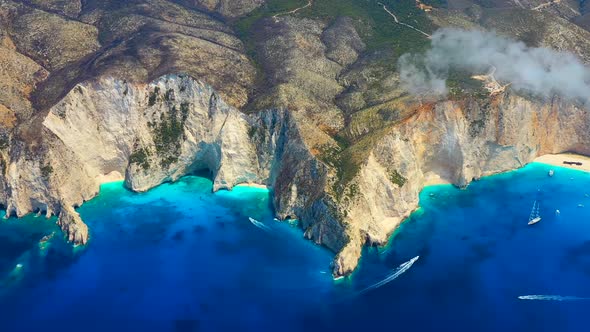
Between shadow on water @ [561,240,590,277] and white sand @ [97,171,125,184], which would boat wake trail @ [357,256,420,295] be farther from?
white sand @ [97,171,125,184]

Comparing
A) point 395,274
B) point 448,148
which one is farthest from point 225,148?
point 448,148

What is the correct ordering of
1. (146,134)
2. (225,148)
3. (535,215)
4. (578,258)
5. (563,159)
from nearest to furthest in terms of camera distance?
(578,258) < (535,215) < (225,148) < (146,134) < (563,159)

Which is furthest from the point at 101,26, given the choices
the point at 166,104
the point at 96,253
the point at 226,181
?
the point at 96,253

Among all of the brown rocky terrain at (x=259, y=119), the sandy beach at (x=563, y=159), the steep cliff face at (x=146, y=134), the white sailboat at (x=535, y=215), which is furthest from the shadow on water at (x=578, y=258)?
the steep cliff face at (x=146, y=134)

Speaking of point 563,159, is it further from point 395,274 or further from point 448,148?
point 395,274

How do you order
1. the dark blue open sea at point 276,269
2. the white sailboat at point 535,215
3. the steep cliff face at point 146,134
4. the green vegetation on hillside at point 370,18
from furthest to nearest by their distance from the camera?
the green vegetation on hillside at point 370,18, the steep cliff face at point 146,134, the white sailboat at point 535,215, the dark blue open sea at point 276,269

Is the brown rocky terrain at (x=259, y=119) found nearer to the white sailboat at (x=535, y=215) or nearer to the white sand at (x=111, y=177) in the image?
the white sand at (x=111, y=177)
